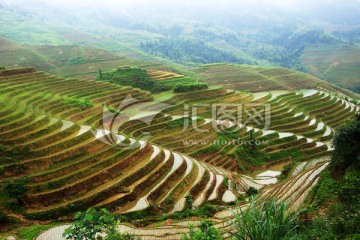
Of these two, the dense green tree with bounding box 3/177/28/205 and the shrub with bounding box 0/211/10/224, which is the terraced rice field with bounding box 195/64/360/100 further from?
the shrub with bounding box 0/211/10/224

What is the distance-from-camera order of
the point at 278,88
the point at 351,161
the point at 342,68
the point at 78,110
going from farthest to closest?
the point at 342,68 → the point at 278,88 → the point at 78,110 → the point at 351,161

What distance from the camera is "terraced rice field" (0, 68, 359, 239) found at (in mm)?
13547

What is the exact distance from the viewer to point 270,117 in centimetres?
3078

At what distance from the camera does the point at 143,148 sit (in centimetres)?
1747

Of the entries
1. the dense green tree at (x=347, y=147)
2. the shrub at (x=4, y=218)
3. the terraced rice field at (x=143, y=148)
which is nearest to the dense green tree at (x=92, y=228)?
the terraced rice field at (x=143, y=148)

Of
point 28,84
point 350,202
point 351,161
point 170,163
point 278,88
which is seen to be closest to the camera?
point 350,202

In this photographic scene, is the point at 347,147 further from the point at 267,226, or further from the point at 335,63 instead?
the point at 335,63

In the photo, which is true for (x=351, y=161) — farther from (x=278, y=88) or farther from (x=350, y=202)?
(x=278, y=88)

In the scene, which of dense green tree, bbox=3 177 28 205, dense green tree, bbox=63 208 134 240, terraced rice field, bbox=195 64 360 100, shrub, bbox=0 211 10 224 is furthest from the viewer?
terraced rice field, bbox=195 64 360 100

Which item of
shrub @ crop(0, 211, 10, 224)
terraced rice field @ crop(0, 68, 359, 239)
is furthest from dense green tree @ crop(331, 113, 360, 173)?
shrub @ crop(0, 211, 10, 224)

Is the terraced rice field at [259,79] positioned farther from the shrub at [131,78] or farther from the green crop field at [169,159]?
the shrub at [131,78]

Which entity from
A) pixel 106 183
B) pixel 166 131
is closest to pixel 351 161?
pixel 106 183

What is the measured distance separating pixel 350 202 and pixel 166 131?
15993 mm

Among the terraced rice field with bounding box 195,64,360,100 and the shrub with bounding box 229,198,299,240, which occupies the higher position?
the shrub with bounding box 229,198,299,240
